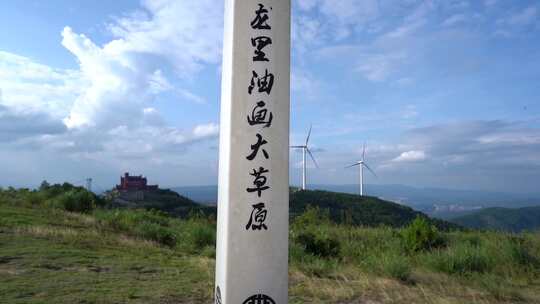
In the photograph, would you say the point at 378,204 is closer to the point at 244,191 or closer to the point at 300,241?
the point at 300,241

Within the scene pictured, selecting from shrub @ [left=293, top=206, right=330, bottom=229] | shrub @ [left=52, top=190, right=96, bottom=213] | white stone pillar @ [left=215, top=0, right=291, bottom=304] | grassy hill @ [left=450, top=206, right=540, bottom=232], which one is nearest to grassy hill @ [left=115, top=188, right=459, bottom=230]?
shrub @ [left=52, top=190, right=96, bottom=213]

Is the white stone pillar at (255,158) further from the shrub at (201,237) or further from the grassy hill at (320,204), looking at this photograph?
the grassy hill at (320,204)

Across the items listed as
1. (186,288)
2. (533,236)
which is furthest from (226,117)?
(533,236)

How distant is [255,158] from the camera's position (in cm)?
571

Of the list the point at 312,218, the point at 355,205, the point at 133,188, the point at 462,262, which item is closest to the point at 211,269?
the point at 462,262

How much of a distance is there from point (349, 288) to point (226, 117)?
14.1ft

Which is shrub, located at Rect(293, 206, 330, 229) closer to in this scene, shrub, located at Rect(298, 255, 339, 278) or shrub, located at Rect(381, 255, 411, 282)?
shrub, located at Rect(298, 255, 339, 278)

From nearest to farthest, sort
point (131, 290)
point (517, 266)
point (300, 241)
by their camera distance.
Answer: point (131, 290)
point (517, 266)
point (300, 241)

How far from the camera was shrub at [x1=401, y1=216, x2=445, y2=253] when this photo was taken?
1411 cm

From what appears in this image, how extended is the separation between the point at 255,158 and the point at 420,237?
10.4 metres

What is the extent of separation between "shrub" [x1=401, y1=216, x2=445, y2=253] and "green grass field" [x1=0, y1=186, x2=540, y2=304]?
0.05 meters

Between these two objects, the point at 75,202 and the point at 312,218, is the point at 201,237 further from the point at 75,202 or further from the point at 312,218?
the point at 75,202

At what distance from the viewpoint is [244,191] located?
565 centimetres

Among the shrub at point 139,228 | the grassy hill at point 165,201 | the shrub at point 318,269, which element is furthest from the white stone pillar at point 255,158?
the grassy hill at point 165,201
